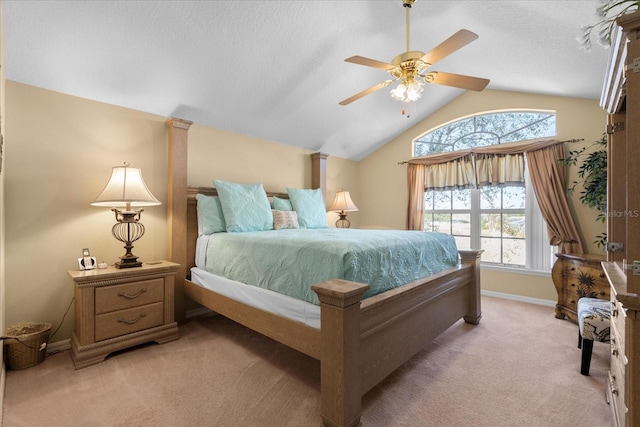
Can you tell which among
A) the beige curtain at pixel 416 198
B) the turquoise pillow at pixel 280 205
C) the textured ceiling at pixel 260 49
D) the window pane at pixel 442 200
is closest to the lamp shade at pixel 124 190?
the textured ceiling at pixel 260 49

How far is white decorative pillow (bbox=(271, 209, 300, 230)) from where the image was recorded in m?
3.15

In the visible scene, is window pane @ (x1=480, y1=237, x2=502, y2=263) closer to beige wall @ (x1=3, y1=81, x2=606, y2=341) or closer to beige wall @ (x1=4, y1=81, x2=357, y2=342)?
beige wall @ (x1=3, y1=81, x2=606, y2=341)

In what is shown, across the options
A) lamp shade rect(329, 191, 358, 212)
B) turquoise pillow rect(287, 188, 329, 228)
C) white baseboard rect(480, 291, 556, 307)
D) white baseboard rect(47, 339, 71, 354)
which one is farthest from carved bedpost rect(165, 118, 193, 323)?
white baseboard rect(480, 291, 556, 307)

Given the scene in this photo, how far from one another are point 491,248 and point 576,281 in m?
1.18

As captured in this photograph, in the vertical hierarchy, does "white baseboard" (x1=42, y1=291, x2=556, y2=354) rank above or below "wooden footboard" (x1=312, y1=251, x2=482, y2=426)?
below

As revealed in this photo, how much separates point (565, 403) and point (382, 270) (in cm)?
124

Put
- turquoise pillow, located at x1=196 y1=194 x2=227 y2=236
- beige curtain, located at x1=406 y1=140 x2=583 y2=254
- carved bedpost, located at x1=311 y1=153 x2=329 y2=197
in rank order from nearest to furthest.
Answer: turquoise pillow, located at x1=196 y1=194 x2=227 y2=236
beige curtain, located at x1=406 y1=140 x2=583 y2=254
carved bedpost, located at x1=311 y1=153 x2=329 y2=197

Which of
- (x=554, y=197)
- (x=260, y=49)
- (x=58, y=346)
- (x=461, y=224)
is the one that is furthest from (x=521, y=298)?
(x=58, y=346)

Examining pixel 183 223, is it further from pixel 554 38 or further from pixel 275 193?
pixel 554 38

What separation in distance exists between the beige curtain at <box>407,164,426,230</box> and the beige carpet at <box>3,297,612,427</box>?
2205 mm

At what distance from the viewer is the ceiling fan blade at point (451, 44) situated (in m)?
1.66

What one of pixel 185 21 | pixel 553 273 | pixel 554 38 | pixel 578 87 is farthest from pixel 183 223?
pixel 578 87

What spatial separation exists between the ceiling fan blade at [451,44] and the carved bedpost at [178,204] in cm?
223

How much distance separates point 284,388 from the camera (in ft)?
5.80
